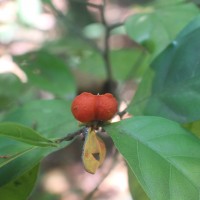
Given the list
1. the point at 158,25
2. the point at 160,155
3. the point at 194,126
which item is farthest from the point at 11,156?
the point at 158,25

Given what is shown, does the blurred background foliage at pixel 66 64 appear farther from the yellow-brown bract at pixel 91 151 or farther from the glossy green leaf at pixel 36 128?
the yellow-brown bract at pixel 91 151

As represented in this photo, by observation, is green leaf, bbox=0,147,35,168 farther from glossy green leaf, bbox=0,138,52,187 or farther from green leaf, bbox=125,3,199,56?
green leaf, bbox=125,3,199,56

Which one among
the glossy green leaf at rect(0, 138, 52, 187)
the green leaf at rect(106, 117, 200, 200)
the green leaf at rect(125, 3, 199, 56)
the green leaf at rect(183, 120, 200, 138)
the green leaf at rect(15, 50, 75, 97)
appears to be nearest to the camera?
the green leaf at rect(106, 117, 200, 200)

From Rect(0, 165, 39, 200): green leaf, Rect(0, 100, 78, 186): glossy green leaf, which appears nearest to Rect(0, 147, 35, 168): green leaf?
Rect(0, 100, 78, 186): glossy green leaf

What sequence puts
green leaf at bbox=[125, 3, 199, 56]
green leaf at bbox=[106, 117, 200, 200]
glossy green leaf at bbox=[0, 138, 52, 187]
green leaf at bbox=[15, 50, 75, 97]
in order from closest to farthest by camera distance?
1. green leaf at bbox=[106, 117, 200, 200]
2. glossy green leaf at bbox=[0, 138, 52, 187]
3. green leaf at bbox=[125, 3, 199, 56]
4. green leaf at bbox=[15, 50, 75, 97]

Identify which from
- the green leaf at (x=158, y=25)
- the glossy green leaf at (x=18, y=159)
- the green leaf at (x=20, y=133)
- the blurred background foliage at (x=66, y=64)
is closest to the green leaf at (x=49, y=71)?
the blurred background foliage at (x=66, y=64)

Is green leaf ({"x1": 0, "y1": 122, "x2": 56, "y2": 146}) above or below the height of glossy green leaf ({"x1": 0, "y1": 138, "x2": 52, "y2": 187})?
above

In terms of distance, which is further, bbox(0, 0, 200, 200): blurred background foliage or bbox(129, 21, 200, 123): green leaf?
bbox(0, 0, 200, 200): blurred background foliage
